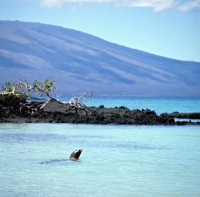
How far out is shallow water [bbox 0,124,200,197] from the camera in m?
16.3

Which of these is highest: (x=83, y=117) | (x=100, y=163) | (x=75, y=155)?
(x=83, y=117)

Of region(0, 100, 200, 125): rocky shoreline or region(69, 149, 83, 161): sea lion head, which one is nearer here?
region(69, 149, 83, 161): sea lion head

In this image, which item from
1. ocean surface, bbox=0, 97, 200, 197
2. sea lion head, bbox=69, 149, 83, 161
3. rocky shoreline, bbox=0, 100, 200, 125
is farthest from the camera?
rocky shoreline, bbox=0, 100, 200, 125

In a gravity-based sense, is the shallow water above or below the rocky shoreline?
below

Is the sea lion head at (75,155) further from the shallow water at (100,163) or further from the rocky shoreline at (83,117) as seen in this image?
the rocky shoreline at (83,117)

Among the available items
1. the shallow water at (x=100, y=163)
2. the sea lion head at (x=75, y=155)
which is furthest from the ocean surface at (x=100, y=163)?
the sea lion head at (x=75, y=155)

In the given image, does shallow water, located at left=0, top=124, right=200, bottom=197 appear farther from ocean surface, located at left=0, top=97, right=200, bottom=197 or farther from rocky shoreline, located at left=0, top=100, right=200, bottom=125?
rocky shoreline, located at left=0, top=100, right=200, bottom=125

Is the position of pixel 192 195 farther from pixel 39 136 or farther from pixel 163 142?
pixel 39 136

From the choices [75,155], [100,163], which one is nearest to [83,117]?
[75,155]

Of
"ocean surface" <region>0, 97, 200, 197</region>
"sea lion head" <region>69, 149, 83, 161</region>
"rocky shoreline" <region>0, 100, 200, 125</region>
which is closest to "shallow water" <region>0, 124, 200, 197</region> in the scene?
"ocean surface" <region>0, 97, 200, 197</region>

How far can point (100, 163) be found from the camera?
69.1ft

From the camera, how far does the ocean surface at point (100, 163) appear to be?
16266 mm

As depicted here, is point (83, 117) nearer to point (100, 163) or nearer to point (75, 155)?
point (75, 155)

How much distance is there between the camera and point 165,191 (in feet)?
53.0
